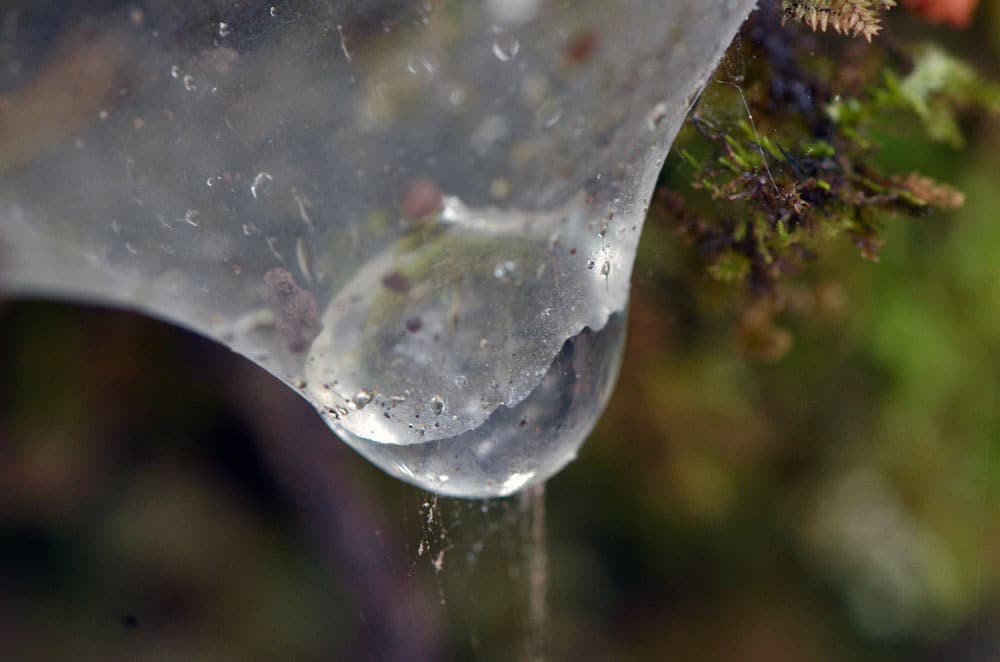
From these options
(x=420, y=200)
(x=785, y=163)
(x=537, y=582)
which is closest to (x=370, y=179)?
(x=420, y=200)

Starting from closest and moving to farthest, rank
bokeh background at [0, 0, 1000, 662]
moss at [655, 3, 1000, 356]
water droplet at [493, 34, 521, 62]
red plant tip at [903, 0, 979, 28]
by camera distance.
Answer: water droplet at [493, 34, 521, 62]
moss at [655, 3, 1000, 356]
red plant tip at [903, 0, 979, 28]
bokeh background at [0, 0, 1000, 662]

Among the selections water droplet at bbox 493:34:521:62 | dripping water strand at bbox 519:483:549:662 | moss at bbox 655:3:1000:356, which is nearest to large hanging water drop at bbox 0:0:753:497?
water droplet at bbox 493:34:521:62

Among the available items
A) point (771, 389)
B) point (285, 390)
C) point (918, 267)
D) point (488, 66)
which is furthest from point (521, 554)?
point (918, 267)

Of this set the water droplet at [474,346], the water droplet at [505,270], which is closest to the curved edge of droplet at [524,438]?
the water droplet at [474,346]

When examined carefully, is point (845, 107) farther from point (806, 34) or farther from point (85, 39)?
point (85, 39)

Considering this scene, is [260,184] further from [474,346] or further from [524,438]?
[524,438]

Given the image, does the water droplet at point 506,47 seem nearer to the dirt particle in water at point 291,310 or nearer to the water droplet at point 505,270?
the water droplet at point 505,270

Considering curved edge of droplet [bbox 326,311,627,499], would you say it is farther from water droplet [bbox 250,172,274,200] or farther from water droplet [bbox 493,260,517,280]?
water droplet [bbox 250,172,274,200]
